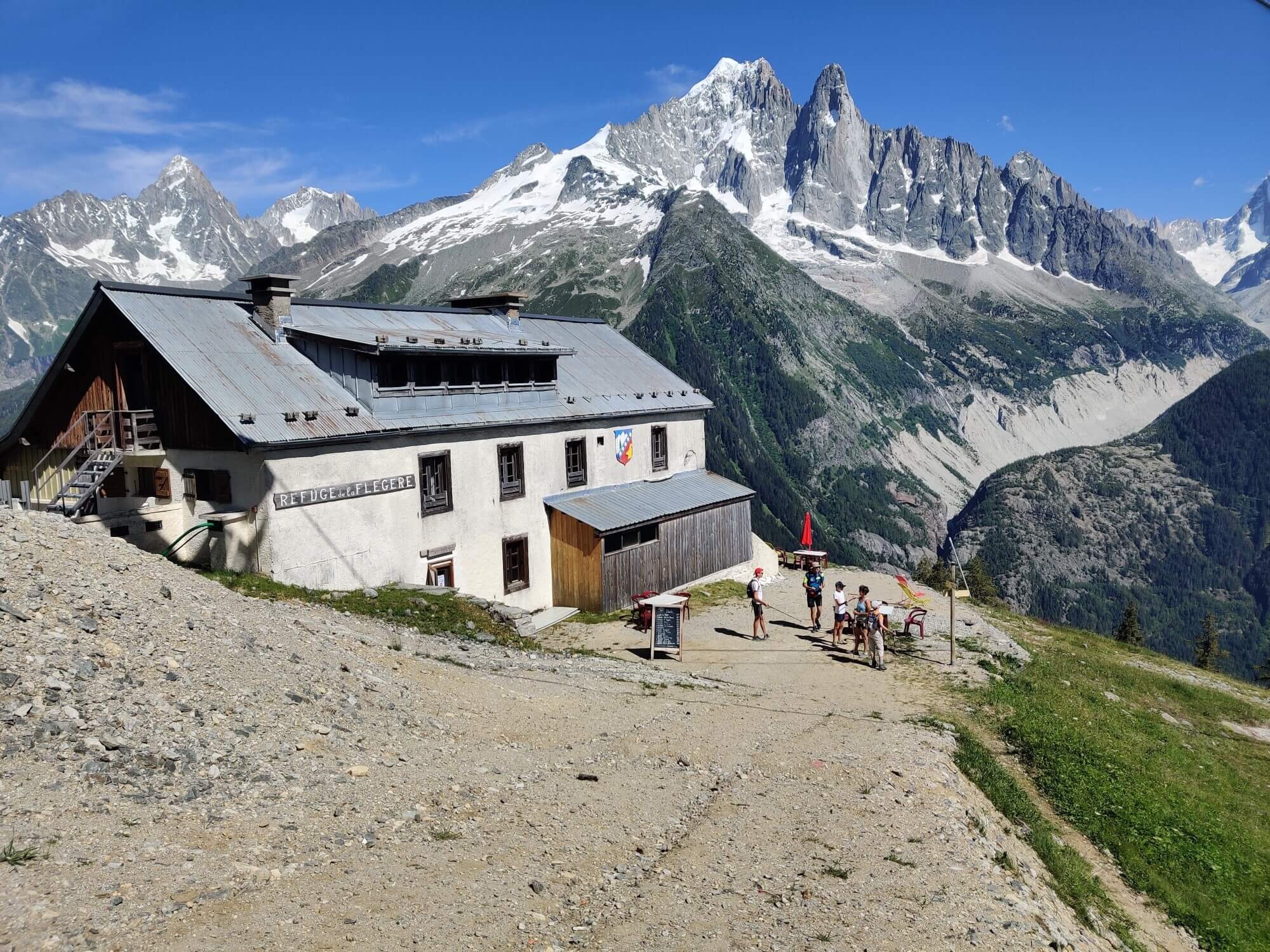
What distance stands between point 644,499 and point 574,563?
17.0 feet

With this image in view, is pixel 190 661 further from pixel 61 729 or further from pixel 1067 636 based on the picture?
pixel 1067 636

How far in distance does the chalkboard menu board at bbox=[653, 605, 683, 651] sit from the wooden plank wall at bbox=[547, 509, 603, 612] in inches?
297

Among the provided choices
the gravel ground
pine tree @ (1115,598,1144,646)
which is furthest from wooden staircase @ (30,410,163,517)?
pine tree @ (1115,598,1144,646)

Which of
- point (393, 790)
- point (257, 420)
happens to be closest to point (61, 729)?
point (393, 790)

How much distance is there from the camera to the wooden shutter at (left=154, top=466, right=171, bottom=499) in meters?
27.8

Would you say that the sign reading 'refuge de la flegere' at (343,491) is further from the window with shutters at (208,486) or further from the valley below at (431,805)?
the valley below at (431,805)

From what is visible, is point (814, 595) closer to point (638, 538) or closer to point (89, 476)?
point (638, 538)

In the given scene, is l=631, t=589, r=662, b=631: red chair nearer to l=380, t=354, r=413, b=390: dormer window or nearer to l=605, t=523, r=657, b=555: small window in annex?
l=605, t=523, r=657, b=555: small window in annex

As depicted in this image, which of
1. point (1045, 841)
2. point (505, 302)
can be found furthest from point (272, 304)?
point (1045, 841)

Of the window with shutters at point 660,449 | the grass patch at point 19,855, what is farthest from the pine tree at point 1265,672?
the grass patch at point 19,855

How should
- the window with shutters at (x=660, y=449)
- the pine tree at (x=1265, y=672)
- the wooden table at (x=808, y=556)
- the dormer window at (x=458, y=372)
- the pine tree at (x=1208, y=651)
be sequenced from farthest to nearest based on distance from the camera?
the pine tree at (x=1265, y=672) < the pine tree at (x=1208, y=651) < the wooden table at (x=808, y=556) < the window with shutters at (x=660, y=449) < the dormer window at (x=458, y=372)

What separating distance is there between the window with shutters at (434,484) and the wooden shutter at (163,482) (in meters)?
7.93

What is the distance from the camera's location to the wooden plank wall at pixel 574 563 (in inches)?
1362

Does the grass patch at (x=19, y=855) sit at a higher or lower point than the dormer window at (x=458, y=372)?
lower
